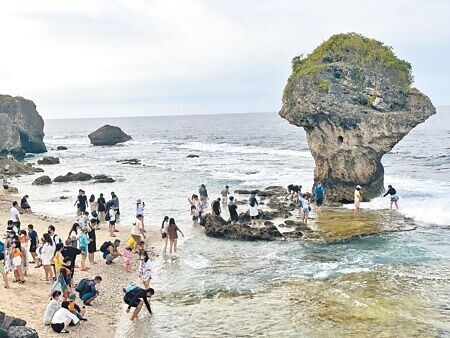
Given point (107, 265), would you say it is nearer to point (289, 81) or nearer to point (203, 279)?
point (203, 279)

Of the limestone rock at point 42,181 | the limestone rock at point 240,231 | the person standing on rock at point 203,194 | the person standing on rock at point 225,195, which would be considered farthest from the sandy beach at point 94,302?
the limestone rock at point 42,181

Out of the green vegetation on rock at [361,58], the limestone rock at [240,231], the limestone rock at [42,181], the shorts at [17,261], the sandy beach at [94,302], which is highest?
the green vegetation on rock at [361,58]

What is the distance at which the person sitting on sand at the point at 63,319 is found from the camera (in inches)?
556

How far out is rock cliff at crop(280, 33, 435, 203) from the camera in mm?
34312

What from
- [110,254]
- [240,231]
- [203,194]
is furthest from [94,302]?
[203,194]

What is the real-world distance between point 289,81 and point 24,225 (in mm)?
21701

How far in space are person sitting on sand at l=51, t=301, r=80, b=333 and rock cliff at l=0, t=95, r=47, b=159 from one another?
187ft

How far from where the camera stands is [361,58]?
3647cm

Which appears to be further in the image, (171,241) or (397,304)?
(171,241)

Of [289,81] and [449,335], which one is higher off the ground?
[289,81]

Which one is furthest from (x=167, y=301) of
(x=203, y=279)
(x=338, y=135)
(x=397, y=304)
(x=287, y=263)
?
(x=338, y=135)

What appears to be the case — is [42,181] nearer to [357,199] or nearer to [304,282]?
[357,199]

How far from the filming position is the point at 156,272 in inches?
846

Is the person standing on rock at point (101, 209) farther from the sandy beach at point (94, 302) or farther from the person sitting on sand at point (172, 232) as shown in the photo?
the person sitting on sand at point (172, 232)
